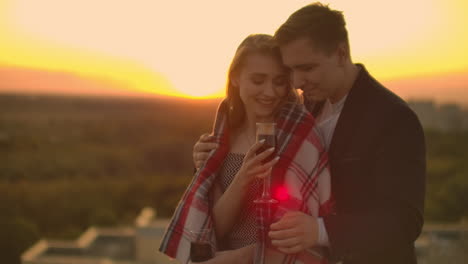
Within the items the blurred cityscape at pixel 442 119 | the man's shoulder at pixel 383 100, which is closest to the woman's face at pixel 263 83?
the man's shoulder at pixel 383 100

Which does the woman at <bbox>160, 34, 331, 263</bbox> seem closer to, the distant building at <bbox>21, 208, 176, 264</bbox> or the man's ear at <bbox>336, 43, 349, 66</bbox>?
the man's ear at <bbox>336, 43, 349, 66</bbox>

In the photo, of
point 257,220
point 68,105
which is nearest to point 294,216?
point 257,220

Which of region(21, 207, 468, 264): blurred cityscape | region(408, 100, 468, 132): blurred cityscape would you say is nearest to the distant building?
region(21, 207, 468, 264): blurred cityscape

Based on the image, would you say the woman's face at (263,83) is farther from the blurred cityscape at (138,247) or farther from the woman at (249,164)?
the blurred cityscape at (138,247)

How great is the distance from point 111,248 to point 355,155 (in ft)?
38.0

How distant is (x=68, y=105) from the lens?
70438 mm

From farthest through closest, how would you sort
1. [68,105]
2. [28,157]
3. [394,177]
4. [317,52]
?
[68,105] < [28,157] < [317,52] < [394,177]

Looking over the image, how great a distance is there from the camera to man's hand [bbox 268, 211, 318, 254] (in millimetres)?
2400

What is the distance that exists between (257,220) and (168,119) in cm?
5037

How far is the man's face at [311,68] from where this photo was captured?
250 cm

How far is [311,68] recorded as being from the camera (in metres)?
2.53

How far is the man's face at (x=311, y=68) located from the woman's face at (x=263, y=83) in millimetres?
110

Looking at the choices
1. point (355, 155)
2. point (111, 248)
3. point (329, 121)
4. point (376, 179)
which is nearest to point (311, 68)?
point (329, 121)

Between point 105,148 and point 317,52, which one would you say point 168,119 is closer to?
point 105,148
